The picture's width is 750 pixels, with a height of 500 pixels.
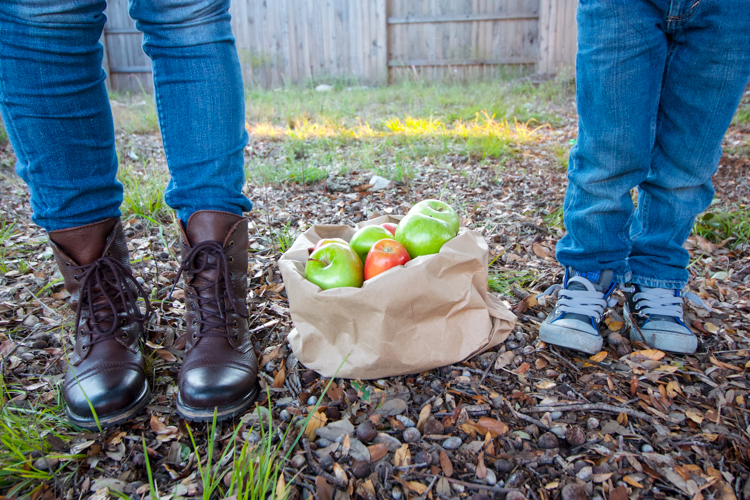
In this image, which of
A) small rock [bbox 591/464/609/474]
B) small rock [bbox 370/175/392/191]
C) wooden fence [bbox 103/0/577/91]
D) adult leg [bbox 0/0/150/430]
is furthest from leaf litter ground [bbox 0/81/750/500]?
wooden fence [bbox 103/0/577/91]

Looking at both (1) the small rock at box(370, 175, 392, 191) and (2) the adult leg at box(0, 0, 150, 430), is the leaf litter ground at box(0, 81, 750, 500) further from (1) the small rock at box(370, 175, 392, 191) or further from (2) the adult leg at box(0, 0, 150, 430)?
(1) the small rock at box(370, 175, 392, 191)

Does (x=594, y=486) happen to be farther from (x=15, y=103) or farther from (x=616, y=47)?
(x=15, y=103)

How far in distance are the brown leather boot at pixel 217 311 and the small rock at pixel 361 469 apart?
1.07 ft

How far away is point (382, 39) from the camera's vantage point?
7559mm

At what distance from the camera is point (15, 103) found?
106 centimetres

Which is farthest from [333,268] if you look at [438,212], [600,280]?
[600,280]

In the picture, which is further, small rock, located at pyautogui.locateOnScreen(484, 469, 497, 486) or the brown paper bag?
the brown paper bag

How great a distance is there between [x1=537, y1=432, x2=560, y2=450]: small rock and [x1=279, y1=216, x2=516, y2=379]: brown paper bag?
275 millimetres

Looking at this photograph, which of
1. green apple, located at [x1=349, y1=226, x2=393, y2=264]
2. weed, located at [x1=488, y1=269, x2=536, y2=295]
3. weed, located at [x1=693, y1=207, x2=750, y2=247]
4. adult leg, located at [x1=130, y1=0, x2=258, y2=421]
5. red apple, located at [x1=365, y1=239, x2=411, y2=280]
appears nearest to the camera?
adult leg, located at [x1=130, y1=0, x2=258, y2=421]

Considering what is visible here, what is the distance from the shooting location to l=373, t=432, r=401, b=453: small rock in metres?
1.03

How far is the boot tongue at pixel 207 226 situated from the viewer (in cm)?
121

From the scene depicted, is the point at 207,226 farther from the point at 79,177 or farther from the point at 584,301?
the point at 584,301

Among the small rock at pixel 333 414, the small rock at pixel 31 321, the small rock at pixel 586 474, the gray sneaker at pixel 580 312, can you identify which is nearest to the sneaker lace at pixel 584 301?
the gray sneaker at pixel 580 312

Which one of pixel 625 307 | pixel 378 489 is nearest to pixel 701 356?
pixel 625 307
